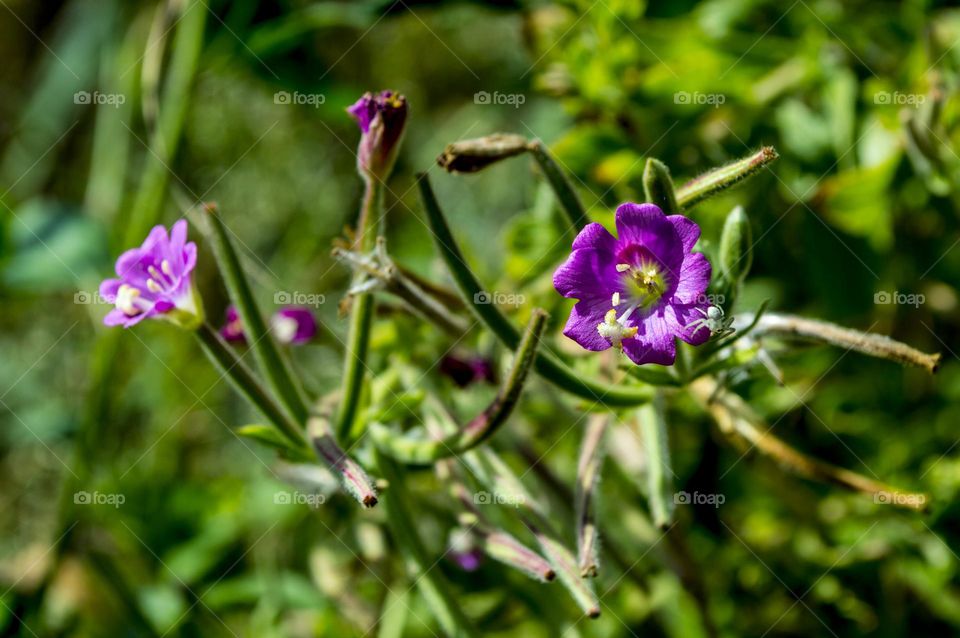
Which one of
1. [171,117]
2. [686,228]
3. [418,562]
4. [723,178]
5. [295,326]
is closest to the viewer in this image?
[686,228]

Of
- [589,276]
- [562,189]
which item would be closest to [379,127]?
[562,189]

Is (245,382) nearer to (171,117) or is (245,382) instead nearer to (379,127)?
(379,127)

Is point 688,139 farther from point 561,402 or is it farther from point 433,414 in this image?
point 433,414

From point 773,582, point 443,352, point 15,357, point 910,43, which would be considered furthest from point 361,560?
point 15,357

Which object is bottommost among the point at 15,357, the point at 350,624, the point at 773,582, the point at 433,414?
the point at 773,582

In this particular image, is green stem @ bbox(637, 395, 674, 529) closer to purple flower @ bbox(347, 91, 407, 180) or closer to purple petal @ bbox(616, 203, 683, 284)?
purple petal @ bbox(616, 203, 683, 284)

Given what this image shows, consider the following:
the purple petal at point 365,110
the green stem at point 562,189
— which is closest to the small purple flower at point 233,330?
the purple petal at point 365,110
